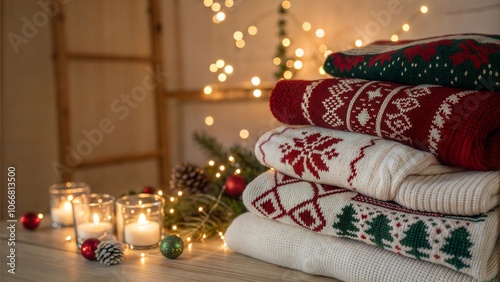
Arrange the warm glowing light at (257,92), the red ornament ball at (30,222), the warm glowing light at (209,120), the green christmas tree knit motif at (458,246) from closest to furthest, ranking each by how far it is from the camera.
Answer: the green christmas tree knit motif at (458,246) < the red ornament ball at (30,222) < the warm glowing light at (257,92) < the warm glowing light at (209,120)

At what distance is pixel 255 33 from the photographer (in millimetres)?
1631

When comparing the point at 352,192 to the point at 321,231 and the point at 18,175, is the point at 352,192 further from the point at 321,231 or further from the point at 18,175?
the point at 18,175

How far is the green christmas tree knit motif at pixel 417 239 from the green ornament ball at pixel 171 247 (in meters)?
0.31

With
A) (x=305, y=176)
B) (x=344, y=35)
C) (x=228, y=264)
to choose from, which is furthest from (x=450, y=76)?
(x=344, y=35)

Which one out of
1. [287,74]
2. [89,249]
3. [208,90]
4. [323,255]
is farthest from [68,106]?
[323,255]

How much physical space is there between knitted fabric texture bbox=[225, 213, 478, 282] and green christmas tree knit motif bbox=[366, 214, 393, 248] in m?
0.02

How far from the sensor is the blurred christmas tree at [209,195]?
80cm

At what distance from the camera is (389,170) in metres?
0.53

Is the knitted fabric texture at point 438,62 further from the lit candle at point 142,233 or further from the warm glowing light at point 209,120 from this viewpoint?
the warm glowing light at point 209,120

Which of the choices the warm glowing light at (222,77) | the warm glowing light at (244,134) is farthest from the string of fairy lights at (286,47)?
the warm glowing light at (222,77)

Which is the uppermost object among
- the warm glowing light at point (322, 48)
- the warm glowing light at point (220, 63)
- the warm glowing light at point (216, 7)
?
the warm glowing light at point (216, 7)

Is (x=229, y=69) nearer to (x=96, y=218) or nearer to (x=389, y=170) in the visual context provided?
(x=96, y=218)

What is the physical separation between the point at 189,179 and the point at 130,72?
1.16 metres

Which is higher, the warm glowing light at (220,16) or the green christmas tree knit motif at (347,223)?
the warm glowing light at (220,16)
